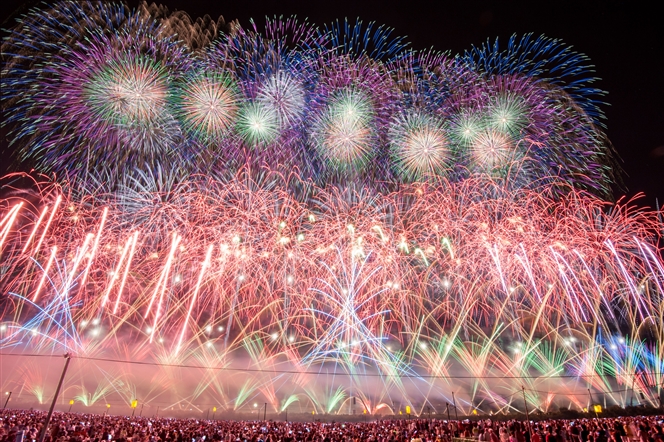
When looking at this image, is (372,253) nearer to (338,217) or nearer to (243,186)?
(338,217)

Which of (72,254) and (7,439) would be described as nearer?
(7,439)

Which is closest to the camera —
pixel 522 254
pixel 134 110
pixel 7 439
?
pixel 7 439

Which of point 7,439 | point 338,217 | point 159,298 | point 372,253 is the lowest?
point 7,439

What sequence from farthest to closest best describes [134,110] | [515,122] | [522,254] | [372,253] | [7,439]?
[372,253]
[522,254]
[515,122]
[134,110]
[7,439]

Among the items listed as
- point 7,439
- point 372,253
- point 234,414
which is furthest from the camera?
point 234,414

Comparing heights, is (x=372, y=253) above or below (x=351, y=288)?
above

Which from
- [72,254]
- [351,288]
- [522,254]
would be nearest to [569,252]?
[522,254]

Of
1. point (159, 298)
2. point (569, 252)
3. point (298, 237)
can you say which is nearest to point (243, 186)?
point (298, 237)

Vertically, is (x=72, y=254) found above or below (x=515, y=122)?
below

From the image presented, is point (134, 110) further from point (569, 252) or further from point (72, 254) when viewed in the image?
point (569, 252)
